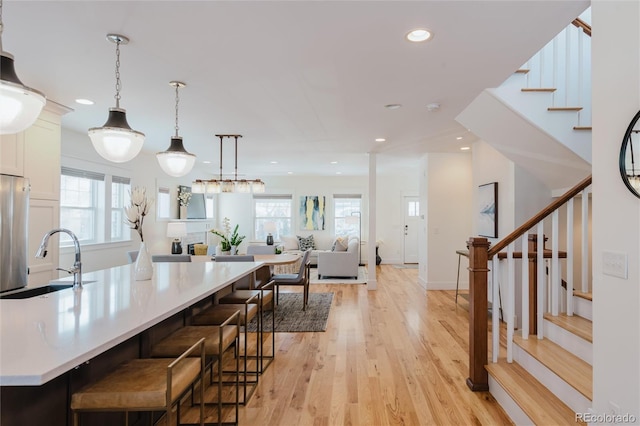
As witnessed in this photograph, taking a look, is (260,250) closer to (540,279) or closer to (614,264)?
(540,279)

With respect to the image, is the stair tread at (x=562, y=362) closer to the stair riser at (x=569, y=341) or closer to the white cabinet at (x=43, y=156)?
the stair riser at (x=569, y=341)

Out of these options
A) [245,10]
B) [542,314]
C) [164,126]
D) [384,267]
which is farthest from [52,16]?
[384,267]

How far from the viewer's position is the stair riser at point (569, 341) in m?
2.24

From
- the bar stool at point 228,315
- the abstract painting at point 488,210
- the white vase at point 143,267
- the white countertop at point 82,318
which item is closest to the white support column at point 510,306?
the bar stool at point 228,315

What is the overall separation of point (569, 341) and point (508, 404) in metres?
0.61

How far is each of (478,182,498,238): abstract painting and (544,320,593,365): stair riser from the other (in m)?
A: 2.38

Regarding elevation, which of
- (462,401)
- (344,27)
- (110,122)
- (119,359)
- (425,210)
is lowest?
(462,401)

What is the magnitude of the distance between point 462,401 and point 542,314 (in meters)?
0.89

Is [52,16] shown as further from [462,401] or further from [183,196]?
[183,196]

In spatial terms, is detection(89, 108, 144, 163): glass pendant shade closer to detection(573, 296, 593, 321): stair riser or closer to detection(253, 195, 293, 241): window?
detection(573, 296, 593, 321): stair riser

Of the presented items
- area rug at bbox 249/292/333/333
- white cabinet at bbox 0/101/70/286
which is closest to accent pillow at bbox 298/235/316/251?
area rug at bbox 249/292/333/333

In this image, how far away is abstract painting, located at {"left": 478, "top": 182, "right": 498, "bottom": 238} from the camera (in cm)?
487

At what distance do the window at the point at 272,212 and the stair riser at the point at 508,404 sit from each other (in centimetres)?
819

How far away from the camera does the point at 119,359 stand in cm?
193
